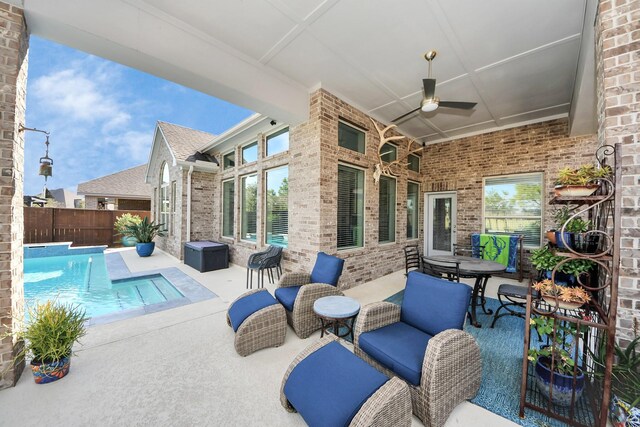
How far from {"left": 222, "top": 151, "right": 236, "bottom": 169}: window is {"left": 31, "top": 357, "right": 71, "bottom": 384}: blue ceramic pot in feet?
19.4

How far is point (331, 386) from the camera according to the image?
1.60 meters

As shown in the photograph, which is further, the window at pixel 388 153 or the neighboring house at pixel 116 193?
the neighboring house at pixel 116 193

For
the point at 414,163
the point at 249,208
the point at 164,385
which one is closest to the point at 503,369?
the point at 164,385

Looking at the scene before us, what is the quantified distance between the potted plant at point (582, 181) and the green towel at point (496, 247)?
432 centimetres

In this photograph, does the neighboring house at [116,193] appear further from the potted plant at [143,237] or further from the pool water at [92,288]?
the pool water at [92,288]

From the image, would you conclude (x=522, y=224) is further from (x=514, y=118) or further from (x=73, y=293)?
(x=73, y=293)

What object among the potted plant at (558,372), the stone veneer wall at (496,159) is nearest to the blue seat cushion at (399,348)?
the potted plant at (558,372)

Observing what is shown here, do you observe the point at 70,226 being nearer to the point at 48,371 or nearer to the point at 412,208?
the point at 48,371

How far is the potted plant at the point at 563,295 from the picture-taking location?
1.76 m

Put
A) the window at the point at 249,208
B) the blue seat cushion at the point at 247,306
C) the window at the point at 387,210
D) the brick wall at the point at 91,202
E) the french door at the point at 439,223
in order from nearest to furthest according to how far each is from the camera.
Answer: the blue seat cushion at the point at 247,306
the window at the point at 387,210
the window at the point at 249,208
the french door at the point at 439,223
the brick wall at the point at 91,202

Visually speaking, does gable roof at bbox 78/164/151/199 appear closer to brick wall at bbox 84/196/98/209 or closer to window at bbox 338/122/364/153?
brick wall at bbox 84/196/98/209

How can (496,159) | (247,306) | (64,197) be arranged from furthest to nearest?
(64,197)
(496,159)
(247,306)

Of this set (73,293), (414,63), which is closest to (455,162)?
(414,63)

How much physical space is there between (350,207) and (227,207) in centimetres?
454
